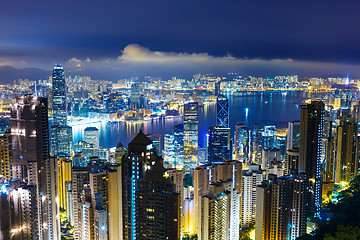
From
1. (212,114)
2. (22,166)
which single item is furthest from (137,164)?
(212,114)

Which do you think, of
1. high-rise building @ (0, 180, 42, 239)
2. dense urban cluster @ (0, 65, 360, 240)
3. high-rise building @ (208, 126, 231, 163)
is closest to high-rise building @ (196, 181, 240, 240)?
dense urban cluster @ (0, 65, 360, 240)

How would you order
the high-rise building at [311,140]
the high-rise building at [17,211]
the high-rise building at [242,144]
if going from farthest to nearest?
the high-rise building at [242,144] → the high-rise building at [311,140] → the high-rise building at [17,211]

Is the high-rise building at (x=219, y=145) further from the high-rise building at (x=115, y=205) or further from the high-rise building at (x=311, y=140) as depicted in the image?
the high-rise building at (x=115, y=205)

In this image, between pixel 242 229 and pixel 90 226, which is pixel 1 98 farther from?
pixel 242 229

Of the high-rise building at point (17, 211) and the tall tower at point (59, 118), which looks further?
the tall tower at point (59, 118)

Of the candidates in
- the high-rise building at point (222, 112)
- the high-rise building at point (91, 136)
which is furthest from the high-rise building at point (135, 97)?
the high-rise building at point (222, 112)

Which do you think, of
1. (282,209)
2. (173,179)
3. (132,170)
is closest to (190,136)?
(282,209)
